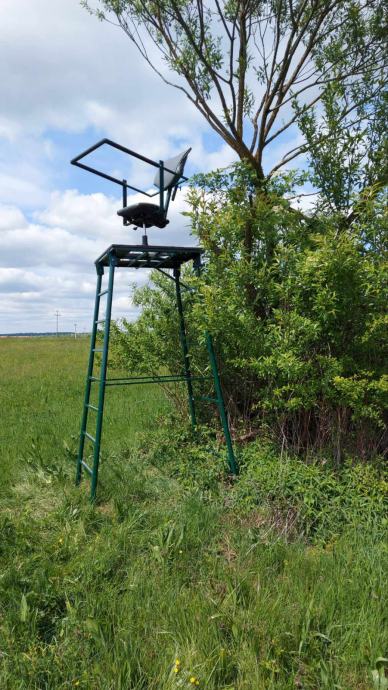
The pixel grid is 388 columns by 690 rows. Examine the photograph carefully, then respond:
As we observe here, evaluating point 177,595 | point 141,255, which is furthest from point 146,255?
point 177,595

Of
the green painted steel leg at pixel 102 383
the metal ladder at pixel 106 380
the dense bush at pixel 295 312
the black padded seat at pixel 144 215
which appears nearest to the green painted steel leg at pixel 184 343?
the metal ladder at pixel 106 380

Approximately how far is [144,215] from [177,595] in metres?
3.02

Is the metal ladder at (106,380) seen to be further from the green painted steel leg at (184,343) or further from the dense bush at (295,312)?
the dense bush at (295,312)

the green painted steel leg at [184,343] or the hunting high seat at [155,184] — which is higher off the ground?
the hunting high seat at [155,184]

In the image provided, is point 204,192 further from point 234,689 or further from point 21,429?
point 21,429

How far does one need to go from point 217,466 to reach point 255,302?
61.2 inches

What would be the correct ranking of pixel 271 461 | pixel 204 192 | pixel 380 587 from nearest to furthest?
pixel 380 587 → pixel 271 461 → pixel 204 192

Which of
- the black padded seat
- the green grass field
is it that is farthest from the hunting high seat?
the green grass field

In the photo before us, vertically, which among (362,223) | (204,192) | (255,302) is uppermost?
(204,192)

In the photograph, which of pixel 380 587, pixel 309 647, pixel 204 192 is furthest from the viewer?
pixel 204 192

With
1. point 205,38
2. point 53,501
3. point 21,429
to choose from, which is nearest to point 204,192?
point 205,38

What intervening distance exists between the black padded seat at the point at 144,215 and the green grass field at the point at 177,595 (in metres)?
2.30

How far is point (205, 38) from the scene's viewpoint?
497 cm

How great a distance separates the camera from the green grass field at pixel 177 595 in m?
2.17
